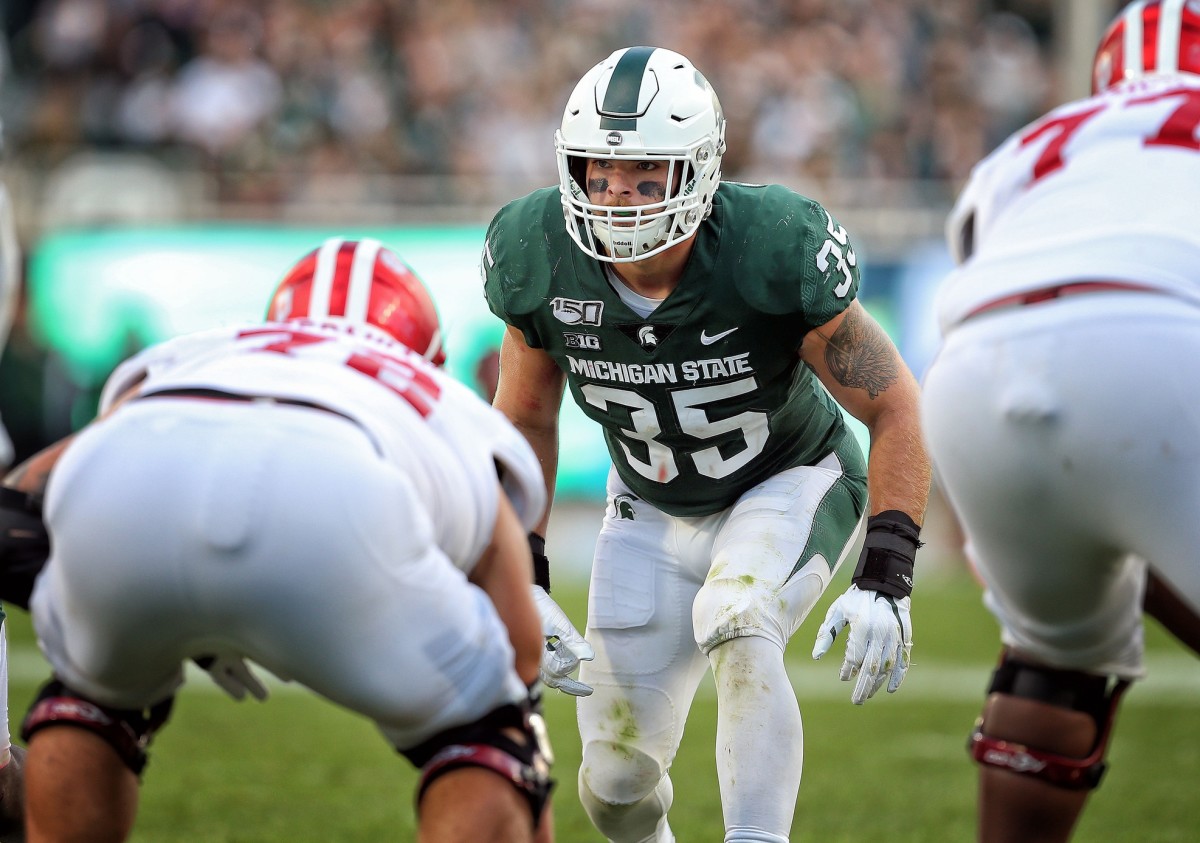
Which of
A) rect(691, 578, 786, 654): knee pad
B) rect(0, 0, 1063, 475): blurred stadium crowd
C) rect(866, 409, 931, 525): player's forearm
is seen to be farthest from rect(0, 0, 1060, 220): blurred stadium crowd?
rect(691, 578, 786, 654): knee pad

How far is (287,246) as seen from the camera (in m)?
10.4

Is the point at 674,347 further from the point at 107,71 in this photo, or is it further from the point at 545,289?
the point at 107,71

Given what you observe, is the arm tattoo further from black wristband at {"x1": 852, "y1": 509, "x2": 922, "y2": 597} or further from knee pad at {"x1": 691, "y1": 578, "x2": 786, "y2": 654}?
knee pad at {"x1": 691, "y1": 578, "x2": 786, "y2": 654}

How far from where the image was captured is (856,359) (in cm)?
344

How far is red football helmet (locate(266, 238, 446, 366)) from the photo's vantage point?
9.15 feet

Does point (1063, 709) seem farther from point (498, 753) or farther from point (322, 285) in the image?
point (322, 285)

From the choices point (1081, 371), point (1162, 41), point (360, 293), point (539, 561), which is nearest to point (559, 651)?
point (539, 561)

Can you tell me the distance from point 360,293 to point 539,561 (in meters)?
1.04

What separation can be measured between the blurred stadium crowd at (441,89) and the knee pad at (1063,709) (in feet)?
26.6

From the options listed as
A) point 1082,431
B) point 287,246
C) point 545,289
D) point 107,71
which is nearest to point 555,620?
point 545,289

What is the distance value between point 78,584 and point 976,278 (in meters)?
1.46

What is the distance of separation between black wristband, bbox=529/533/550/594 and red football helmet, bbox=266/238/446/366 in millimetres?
852

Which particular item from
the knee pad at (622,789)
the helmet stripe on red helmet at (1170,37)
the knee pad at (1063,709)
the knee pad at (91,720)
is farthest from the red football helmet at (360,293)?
the helmet stripe on red helmet at (1170,37)

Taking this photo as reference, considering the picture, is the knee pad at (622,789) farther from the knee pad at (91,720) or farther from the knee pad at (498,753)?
the knee pad at (91,720)
